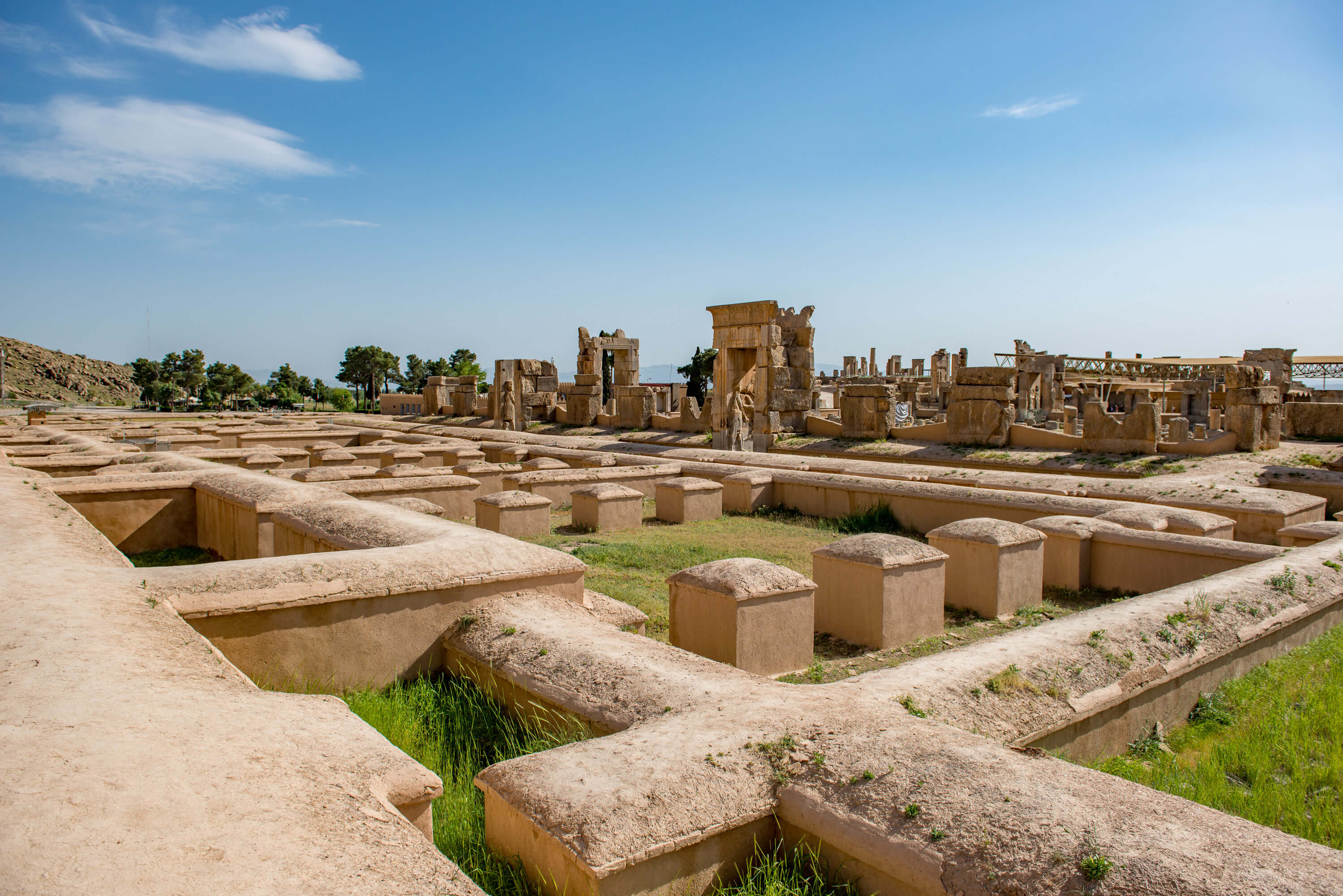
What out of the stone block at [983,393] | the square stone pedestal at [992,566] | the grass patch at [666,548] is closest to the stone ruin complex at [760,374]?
the stone block at [983,393]

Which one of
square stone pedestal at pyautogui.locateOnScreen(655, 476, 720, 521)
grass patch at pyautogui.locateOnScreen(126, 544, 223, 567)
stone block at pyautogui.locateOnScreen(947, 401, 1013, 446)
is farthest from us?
stone block at pyautogui.locateOnScreen(947, 401, 1013, 446)

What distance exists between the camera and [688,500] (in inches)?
417

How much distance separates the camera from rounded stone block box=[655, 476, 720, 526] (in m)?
10.6

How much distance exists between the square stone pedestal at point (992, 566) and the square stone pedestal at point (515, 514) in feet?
15.7

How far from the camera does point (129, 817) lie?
2.04 m

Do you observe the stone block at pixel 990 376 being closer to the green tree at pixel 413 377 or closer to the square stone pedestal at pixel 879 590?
the square stone pedestal at pixel 879 590

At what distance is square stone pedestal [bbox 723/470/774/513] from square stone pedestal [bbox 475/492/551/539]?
8.94ft

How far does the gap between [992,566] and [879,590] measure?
131cm

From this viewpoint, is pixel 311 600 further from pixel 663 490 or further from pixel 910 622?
pixel 663 490

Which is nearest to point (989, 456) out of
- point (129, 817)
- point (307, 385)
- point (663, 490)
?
point (663, 490)

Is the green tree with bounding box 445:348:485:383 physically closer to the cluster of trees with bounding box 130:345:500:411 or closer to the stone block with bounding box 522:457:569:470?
the cluster of trees with bounding box 130:345:500:411

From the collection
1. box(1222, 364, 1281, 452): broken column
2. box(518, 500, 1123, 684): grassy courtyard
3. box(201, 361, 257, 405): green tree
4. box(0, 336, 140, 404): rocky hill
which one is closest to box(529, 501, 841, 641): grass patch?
box(518, 500, 1123, 684): grassy courtyard

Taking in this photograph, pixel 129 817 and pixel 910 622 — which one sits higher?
pixel 129 817

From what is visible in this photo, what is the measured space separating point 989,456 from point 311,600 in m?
12.5
